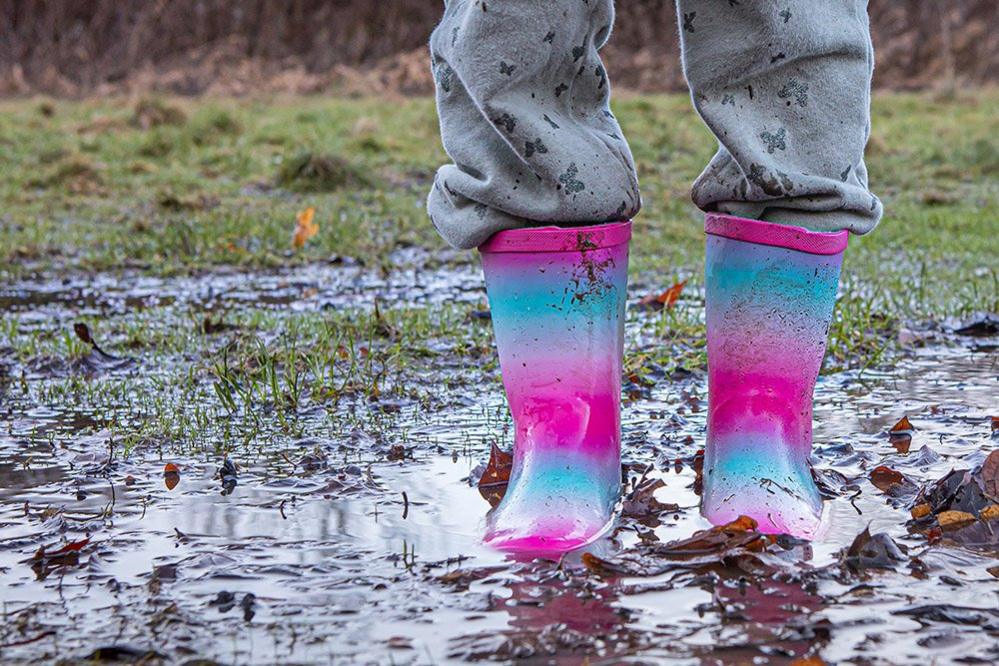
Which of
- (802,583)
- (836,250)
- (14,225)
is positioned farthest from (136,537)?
(14,225)

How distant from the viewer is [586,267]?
75.7 inches

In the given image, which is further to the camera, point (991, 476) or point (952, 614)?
point (991, 476)

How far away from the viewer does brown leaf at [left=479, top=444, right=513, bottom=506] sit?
86.6 inches

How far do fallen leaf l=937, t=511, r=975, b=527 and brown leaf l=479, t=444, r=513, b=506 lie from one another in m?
0.70

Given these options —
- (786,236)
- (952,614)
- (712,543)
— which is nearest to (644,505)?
(712,543)

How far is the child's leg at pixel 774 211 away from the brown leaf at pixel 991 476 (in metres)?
0.25

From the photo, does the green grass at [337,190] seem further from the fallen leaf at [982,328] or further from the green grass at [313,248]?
the fallen leaf at [982,328]

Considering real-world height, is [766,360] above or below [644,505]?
above

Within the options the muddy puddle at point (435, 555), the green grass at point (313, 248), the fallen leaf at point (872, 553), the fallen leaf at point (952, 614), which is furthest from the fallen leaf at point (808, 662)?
the green grass at point (313, 248)

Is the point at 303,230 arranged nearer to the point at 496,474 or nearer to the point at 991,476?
the point at 496,474

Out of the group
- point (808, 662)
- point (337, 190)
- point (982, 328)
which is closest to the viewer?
point (808, 662)

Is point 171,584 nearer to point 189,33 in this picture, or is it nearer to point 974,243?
point 974,243

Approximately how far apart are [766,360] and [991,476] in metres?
0.40

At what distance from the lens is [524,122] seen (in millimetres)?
1883
